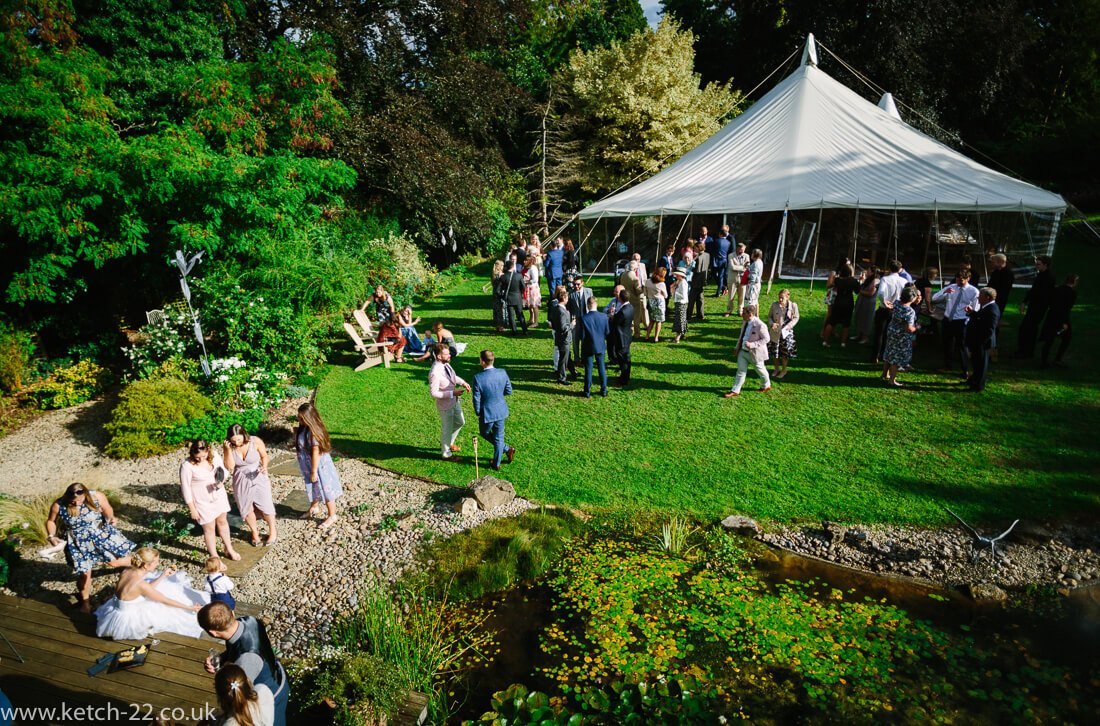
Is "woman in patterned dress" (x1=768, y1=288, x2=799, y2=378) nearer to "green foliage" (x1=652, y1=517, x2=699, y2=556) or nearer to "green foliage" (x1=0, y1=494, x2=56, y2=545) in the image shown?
"green foliage" (x1=652, y1=517, x2=699, y2=556)

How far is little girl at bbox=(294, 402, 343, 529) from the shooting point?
6.29 metres

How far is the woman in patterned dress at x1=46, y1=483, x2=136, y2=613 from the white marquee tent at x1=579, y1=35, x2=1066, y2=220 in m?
12.0

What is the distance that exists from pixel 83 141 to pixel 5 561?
817 cm

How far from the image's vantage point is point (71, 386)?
37.9 feet

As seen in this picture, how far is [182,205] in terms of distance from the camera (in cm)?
Answer: 1101

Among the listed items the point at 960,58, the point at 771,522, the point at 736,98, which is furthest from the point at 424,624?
the point at 960,58

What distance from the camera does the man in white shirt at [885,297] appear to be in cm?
979

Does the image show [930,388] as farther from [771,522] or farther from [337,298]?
[337,298]

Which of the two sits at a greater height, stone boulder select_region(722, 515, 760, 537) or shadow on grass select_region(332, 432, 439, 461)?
stone boulder select_region(722, 515, 760, 537)

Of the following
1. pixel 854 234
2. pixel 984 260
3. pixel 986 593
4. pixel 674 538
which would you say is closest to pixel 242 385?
pixel 674 538

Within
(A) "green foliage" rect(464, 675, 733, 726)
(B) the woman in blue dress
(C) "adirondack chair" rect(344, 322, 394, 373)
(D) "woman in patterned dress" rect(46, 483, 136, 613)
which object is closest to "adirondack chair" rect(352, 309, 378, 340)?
(C) "adirondack chair" rect(344, 322, 394, 373)

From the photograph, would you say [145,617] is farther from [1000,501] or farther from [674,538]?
[1000,501]

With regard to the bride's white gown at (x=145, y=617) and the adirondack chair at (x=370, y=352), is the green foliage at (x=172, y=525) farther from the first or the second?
the adirondack chair at (x=370, y=352)

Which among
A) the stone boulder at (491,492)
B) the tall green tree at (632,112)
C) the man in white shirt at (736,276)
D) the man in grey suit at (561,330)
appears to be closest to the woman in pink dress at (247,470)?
the stone boulder at (491,492)
